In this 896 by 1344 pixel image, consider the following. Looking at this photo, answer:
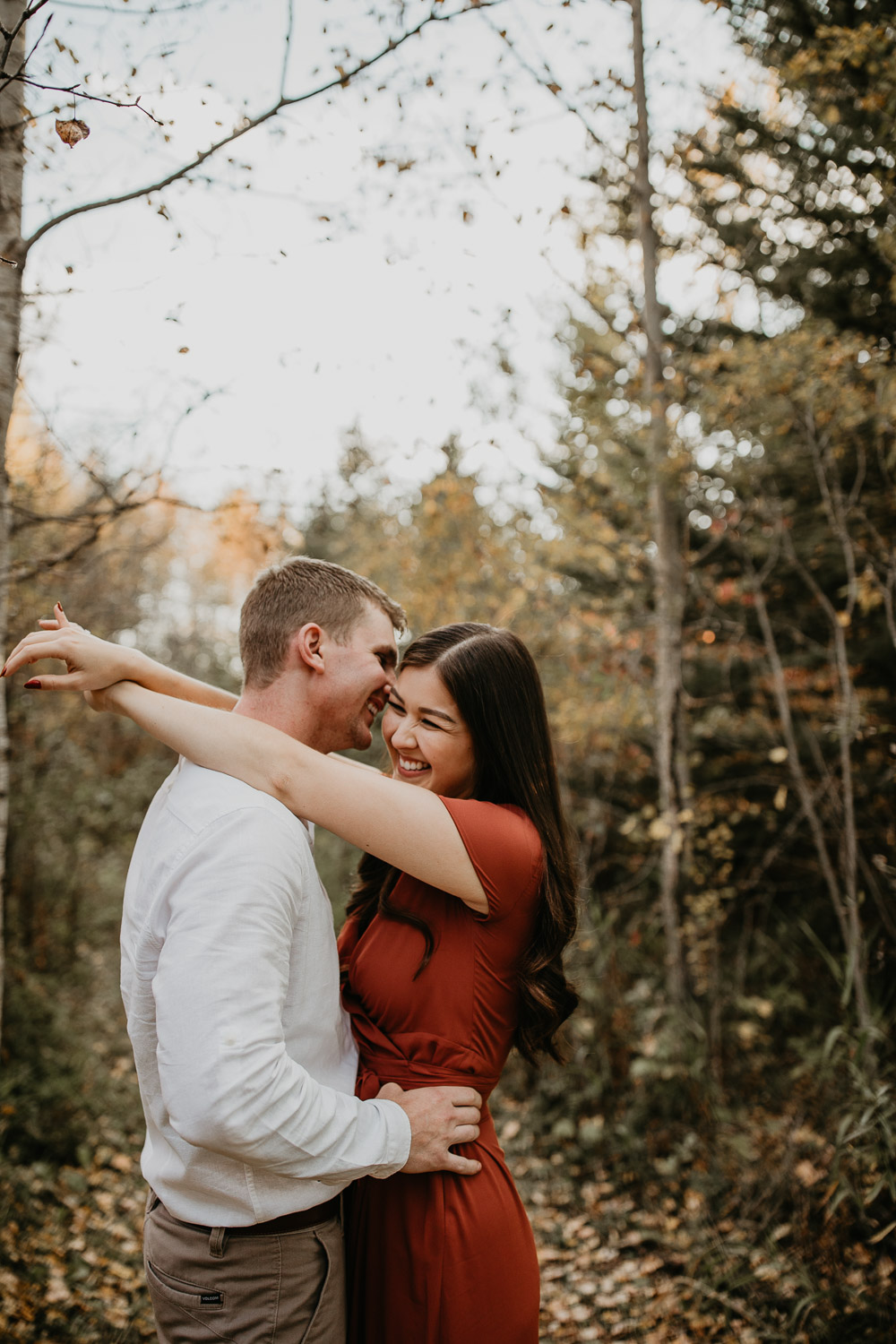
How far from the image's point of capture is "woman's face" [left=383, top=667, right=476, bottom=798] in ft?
6.97

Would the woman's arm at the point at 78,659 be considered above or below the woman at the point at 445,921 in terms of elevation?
above

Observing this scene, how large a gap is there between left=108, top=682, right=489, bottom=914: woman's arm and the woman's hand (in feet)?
0.23

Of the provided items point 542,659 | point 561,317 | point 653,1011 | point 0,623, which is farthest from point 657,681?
point 0,623

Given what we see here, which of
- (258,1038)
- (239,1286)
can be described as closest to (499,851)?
(258,1038)

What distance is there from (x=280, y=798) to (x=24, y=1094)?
12.8 feet

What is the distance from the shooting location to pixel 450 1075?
1839 mm

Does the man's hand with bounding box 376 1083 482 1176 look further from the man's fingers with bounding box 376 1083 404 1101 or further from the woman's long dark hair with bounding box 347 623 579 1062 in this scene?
the woman's long dark hair with bounding box 347 623 579 1062

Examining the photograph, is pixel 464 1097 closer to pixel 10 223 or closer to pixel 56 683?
pixel 56 683

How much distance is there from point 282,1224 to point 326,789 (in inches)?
33.0

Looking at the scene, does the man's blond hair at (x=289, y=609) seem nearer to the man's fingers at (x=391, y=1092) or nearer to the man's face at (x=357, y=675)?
the man's face at (x=357, y=675)

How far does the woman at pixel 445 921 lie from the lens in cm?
172

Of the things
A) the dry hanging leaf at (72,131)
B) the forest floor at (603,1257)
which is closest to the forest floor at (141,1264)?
the forest floor at (603,1257)

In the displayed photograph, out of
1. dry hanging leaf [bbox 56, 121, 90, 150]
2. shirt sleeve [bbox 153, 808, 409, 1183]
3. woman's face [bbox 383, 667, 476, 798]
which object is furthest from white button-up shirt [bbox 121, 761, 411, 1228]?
dry hanging leaf [bbox 56, 121, 90, 150]

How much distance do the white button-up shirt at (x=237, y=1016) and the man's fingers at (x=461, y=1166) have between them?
153 millimetres
